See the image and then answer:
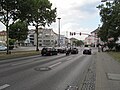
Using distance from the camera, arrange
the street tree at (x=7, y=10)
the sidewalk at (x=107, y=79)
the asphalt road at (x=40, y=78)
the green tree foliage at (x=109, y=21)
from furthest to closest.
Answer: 1. the green tree foliage at (x=109, y=21)
2. the street tree at (x=7, y=10)
3. the sidewalk at (x=107, y=79)
4. the asphalt road at (x=40, y=78)

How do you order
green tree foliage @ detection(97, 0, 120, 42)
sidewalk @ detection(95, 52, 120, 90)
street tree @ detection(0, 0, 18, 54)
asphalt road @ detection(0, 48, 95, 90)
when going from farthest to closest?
green tree foliage @ detection(97, 0, 120, 42) → street tree @ detection(0, 0, 18, 54) → sidewalk @ detection(95, 52, 120, 90) → asphalt road @ detection(0, 48, 95, 90)

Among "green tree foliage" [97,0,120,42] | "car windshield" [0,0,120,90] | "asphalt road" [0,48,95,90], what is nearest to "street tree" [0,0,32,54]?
"car windshield" [0,0,120,90]

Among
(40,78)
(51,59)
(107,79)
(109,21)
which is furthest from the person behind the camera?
(109,21)

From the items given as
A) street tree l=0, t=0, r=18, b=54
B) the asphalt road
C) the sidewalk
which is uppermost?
street tree l=0, t=0, r=18, b=54

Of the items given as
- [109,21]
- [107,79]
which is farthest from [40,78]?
[109,21]

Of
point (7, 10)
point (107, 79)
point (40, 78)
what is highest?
point (7, 10)

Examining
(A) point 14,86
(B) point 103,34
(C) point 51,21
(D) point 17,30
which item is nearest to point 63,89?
(A) point 14,86

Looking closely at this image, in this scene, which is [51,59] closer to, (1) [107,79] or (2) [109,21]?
(1) [107,79]

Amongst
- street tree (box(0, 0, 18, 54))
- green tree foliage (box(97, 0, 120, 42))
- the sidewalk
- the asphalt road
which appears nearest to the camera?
the asphalt road

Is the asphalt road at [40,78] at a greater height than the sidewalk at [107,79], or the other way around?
the asphalt road at [40,78]

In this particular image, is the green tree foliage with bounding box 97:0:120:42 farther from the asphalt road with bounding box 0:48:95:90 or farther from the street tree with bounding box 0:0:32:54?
the asphalt road with bounding box 0:48:95:90

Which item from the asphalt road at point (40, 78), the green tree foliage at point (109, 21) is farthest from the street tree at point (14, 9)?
the green tree foliage at point (109, 21)

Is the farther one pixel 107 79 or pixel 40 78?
pixel 107 79

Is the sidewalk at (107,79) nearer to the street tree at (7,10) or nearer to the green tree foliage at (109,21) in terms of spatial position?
the street tree at (7,10)
